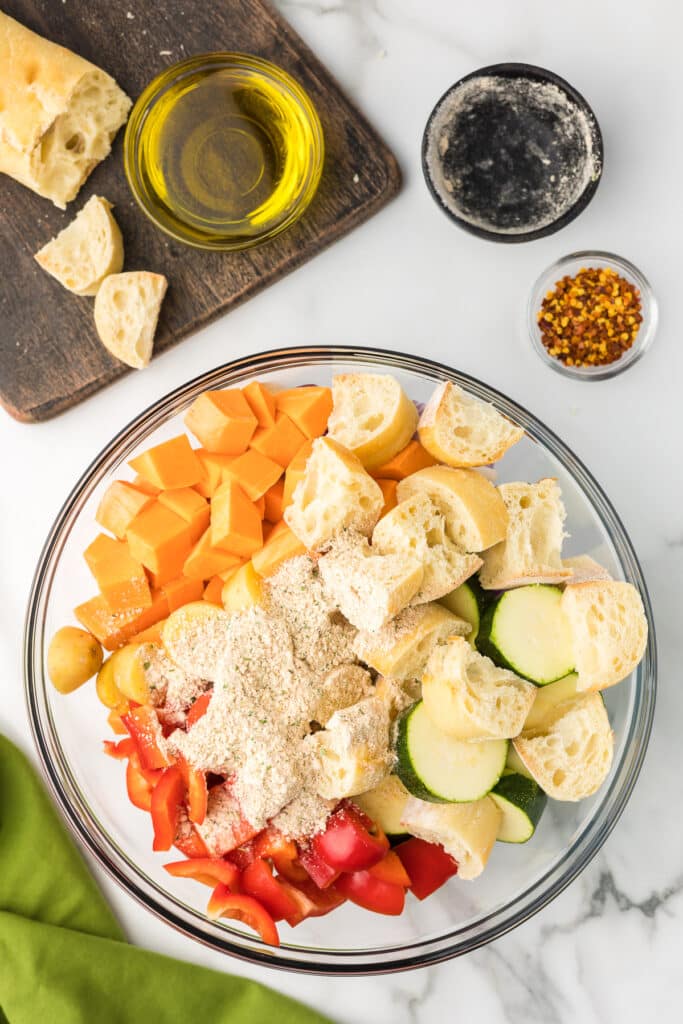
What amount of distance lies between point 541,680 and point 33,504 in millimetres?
1031

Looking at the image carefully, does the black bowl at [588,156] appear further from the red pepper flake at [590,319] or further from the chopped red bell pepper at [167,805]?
the chopped red bell pepper at [167,805]

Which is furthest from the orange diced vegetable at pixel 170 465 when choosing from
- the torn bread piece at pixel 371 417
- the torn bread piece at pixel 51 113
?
the torn bread piece at pixel 51 113

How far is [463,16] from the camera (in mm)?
1726

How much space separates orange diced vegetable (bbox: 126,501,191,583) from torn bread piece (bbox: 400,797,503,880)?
21.2 inches

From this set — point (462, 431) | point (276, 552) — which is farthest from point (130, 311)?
point (462, 431)

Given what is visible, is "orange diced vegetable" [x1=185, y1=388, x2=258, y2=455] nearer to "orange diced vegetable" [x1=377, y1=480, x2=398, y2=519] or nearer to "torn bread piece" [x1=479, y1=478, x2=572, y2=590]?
"orange diced vegetable" [x1=377, y1=480, x2=398, y2=519]

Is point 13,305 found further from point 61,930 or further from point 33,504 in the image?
point 61,930

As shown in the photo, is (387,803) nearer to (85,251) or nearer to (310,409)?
(310,409)

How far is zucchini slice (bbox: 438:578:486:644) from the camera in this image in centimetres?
146

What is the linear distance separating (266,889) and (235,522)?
0.56 m

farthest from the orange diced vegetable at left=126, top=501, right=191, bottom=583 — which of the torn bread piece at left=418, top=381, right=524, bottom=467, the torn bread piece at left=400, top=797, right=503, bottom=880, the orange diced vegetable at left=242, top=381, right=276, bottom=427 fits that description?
the torn bread piece at left=400, top=797, right=503, bottom=880

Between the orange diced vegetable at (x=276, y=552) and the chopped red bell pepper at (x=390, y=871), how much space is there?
18.6 inches

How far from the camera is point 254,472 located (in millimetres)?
1508

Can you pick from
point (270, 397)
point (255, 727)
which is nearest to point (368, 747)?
point (255, 727)
